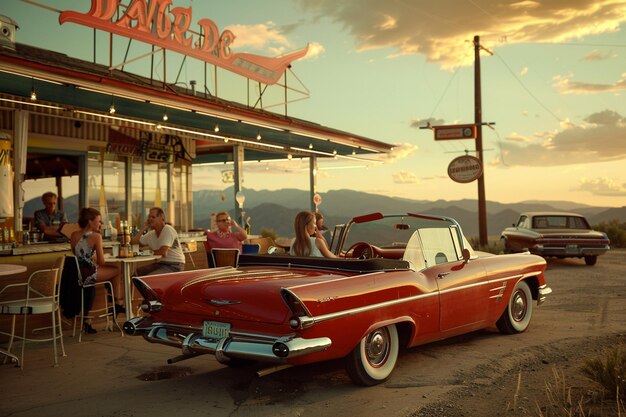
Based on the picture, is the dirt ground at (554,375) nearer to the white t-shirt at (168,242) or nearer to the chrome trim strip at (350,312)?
the chrome trim strip at (350,312)

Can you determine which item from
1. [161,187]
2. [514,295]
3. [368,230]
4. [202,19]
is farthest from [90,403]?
[161,187]

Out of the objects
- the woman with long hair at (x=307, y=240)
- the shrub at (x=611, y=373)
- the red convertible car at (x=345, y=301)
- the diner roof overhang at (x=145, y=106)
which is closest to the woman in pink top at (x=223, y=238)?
the diner roof overhang at (x=145, y=106)

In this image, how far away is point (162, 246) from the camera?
8.58m

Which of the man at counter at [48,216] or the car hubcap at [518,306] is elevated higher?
the man at counter at [48,216]

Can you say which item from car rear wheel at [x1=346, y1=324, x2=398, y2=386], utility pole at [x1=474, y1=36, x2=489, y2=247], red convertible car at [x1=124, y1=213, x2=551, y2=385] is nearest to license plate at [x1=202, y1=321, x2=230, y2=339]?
red convertible car at [x1=124, y1=213, x2=551, y2=385]

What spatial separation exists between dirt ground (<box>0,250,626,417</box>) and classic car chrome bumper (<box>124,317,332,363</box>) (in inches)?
16.3

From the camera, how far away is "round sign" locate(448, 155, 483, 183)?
21.6 m

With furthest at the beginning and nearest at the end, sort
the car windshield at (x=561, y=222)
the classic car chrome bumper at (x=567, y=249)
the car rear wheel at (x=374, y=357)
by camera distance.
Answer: the car windshield at (x=561, y=222) → the classic car chrome bumper at (x=567, y=249) → the car rear wheel at (x=374, y=357)

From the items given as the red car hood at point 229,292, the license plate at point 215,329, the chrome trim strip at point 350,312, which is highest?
the red car hood at point 229,292

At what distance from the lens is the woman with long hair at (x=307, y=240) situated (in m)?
6.68

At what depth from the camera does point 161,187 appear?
59.5 ft

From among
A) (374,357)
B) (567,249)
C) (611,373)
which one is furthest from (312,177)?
(611,373)

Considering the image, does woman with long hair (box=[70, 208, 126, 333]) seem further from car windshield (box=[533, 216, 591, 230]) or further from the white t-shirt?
car windshield (box=[533, 216, 591, 230])

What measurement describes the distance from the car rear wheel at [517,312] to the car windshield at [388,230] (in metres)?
1.41
